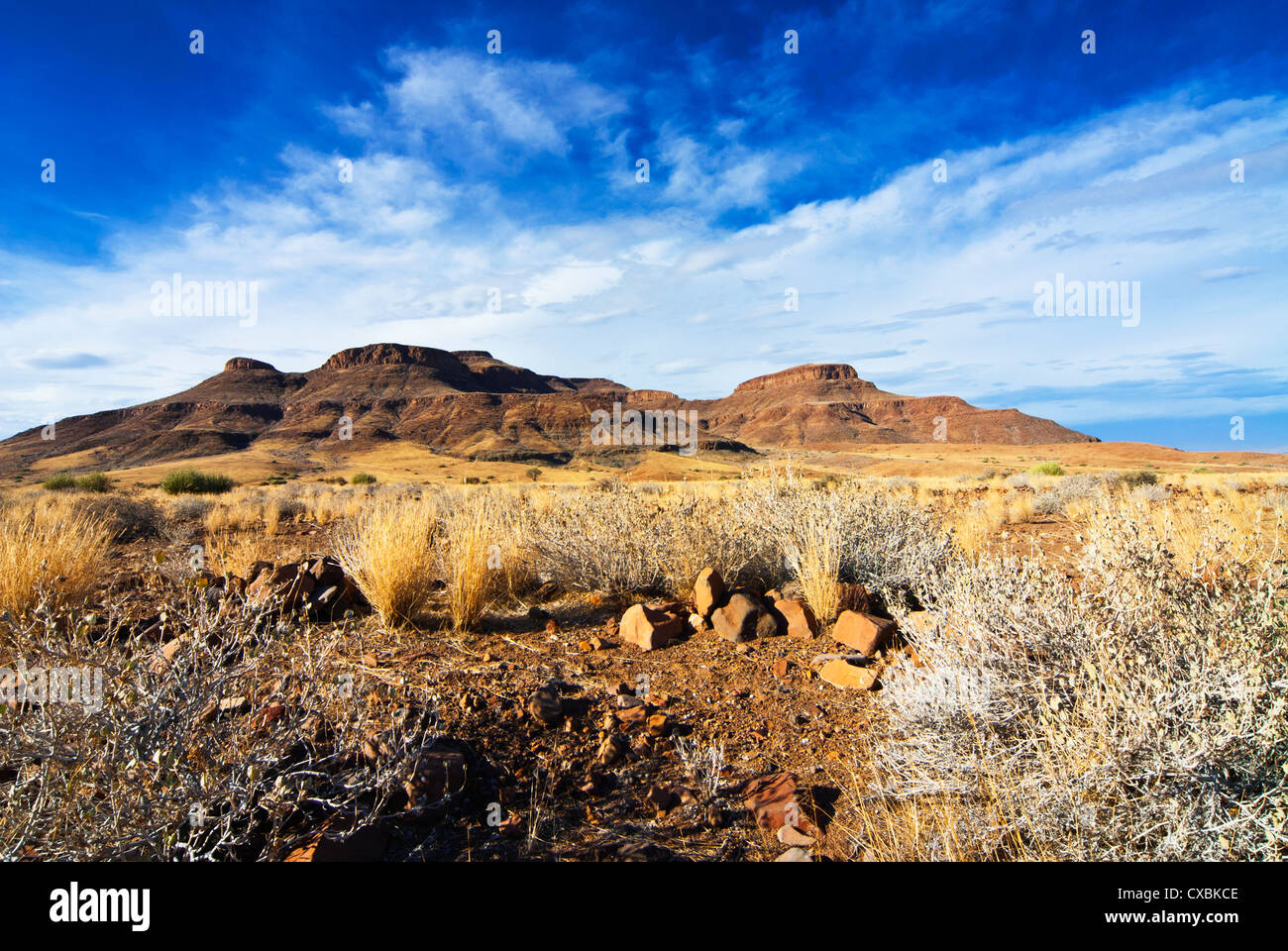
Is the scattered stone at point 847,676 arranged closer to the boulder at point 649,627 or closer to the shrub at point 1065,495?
the boulder at point 649,627

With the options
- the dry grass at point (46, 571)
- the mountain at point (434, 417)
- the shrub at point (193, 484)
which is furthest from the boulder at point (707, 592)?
the mountain at point (434, 417)

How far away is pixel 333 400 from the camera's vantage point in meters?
94.7

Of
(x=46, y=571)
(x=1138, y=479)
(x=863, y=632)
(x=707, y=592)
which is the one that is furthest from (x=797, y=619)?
(x=1138, y=479)

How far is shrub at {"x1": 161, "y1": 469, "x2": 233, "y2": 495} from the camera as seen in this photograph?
1988 centimetres

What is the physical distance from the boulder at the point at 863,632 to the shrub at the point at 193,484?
21415mm

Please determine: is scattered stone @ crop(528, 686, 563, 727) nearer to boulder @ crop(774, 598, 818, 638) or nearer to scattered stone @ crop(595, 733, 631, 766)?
scattered stone @ crop(595, 733, 631, 766)

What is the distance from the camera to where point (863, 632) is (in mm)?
4289

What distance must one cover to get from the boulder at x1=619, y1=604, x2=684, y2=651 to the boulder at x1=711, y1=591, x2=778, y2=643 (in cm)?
33

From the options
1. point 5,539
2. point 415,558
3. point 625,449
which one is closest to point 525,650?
point 415,558

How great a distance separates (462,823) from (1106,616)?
9.56 ft

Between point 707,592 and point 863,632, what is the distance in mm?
1208

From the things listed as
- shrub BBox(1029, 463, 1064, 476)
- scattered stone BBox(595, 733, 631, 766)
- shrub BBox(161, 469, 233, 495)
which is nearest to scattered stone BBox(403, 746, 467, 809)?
scattered stone BBox(595, 733, 631, 766)

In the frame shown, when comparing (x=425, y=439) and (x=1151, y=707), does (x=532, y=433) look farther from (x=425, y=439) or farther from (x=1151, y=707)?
(x=1151, y=707)
